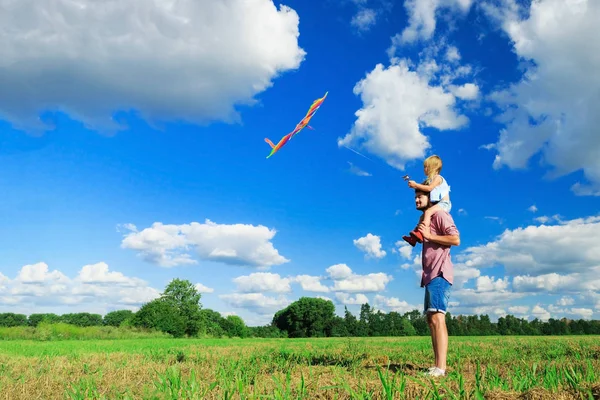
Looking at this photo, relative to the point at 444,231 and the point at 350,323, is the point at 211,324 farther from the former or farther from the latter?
the point at 444,231

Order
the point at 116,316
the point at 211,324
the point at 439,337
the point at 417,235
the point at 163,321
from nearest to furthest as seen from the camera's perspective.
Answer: the point at 439,337 < the point at 417,235 < the point at 163,321 < the point at 211,324 < the point at 116,316

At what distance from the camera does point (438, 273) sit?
5.21m

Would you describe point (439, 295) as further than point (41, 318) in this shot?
No

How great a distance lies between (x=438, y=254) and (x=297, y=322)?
88425mm

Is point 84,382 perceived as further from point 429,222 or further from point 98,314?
point 98,314

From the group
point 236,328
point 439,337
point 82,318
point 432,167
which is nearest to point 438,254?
point 439,337

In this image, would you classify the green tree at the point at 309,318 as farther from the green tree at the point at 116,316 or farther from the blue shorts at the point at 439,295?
the blue shorts at the point at 439,295

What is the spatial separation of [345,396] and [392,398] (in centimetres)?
39

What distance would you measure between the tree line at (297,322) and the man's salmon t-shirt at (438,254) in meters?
47.8

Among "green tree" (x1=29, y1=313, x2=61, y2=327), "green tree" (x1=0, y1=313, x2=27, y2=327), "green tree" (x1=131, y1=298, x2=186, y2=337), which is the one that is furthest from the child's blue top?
"green tree" (x1=0, y1=313, x2=27, y2=327)

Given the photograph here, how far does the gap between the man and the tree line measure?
47.8m

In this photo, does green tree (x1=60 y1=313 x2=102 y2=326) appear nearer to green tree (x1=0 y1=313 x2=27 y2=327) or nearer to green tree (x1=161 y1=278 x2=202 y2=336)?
green tree (x1=0 y1=313 x2=27 y2=327)

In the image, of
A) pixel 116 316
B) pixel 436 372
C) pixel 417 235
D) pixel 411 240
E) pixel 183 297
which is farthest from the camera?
pixel 116 316

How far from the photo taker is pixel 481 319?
6619 centimetres
